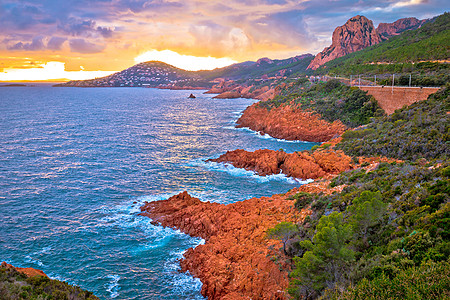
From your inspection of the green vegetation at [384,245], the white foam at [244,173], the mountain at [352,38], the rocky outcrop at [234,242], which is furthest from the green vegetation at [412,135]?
the mountain at [352,38]

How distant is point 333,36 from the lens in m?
170

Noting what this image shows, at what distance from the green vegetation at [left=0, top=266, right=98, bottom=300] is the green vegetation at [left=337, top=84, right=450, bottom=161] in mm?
28000

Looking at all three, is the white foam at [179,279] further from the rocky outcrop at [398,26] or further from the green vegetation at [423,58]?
the rocky outcrop at [398,26]

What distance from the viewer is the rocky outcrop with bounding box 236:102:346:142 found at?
61281mm

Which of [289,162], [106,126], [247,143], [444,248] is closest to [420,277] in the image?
[444,248]

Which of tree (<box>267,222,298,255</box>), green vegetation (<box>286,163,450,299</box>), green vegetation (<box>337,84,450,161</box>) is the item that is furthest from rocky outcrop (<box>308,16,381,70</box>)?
tree (<box>267,222,298,255</box>)

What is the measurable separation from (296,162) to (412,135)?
532 inches

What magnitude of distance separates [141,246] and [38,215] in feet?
42.7

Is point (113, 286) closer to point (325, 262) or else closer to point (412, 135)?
point (325, 262)

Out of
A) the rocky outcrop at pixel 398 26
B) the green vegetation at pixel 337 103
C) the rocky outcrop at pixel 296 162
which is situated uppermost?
the rocky outcrop at pixel 398 26

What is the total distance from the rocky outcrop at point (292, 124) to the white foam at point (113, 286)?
157 ft

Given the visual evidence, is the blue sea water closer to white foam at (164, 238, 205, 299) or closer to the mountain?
white foam at (164, 238, 205, 299)

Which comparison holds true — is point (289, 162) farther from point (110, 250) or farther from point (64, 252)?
point (64, 252)

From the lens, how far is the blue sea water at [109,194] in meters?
22.2
